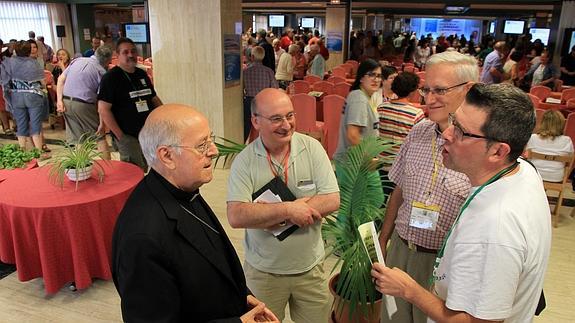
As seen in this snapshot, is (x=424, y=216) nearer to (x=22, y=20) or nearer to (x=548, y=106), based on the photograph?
(x=548, y=106)

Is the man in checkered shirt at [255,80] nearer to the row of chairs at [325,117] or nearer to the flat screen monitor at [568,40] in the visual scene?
the row of chairs at [325,117]

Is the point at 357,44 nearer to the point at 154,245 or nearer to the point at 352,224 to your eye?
the point at 352,224

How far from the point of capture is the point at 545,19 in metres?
19.5

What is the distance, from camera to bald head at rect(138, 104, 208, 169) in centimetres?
145

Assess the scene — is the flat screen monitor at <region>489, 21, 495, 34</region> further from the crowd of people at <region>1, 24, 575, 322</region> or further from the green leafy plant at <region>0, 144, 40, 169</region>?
the green leafy plant at <region>0, 144, 40, 169</region>

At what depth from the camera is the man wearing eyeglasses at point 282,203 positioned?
2074 millimetres

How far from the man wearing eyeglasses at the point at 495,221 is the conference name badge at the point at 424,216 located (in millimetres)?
564

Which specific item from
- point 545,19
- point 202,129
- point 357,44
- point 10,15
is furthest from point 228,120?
point 545,19

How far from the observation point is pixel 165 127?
145 centimetres

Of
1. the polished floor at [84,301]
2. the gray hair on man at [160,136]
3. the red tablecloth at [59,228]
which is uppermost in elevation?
the gray hair on man at [160,136]

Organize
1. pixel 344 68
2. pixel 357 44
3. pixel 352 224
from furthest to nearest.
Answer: pixel 357 44
pixel 344 68
pixel 352 224

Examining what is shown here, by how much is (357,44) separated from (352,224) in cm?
1302

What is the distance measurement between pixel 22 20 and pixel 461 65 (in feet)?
63.0

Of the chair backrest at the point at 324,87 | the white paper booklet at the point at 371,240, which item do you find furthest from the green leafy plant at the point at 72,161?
the chair backrest at the point at 324,87
